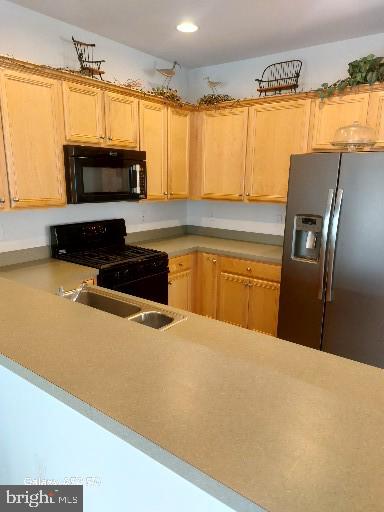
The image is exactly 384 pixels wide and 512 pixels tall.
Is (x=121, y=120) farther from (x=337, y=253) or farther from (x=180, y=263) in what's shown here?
(x=337, y=253)

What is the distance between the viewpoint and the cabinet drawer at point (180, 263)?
327 centimetres

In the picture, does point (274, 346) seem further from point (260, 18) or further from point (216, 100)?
point (216, 100)

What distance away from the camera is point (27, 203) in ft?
7.81

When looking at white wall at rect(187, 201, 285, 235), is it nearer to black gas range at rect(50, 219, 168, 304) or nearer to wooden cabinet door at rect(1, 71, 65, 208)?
black gas range at rect(50, 219, 168, 304)

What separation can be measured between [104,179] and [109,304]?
4.07ft

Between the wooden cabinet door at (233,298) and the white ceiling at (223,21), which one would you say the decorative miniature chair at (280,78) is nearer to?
the white ceiling at (223,21)

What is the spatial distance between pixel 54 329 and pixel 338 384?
901 millimetres

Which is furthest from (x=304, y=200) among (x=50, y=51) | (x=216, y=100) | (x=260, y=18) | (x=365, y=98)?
(x=50, y=51)

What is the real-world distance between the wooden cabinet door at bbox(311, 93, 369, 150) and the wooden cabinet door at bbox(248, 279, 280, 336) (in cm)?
125

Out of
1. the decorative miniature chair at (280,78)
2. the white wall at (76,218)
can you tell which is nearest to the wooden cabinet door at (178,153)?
the white wall at (76,218)

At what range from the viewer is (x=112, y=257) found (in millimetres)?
2863

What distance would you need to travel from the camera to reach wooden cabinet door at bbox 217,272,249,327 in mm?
3291

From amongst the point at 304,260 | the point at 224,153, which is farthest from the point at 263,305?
the point at 224,153

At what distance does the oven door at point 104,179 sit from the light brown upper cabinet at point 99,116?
0.16m
